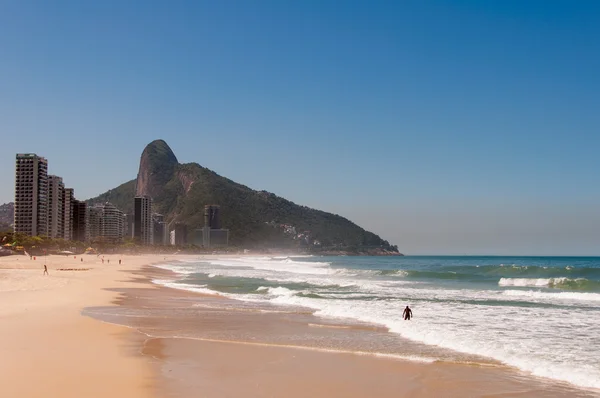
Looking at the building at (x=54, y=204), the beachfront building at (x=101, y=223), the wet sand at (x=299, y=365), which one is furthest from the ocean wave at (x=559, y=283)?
the beachfront building at (x=101, y=223)

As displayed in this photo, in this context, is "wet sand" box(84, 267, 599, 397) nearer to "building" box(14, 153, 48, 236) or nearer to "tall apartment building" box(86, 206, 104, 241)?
"building" box(14, 153, 48, 236)

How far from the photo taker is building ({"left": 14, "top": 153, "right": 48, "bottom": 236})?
132750 millimetres

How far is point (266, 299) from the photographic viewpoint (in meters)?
25.6

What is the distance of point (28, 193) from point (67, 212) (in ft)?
74.3

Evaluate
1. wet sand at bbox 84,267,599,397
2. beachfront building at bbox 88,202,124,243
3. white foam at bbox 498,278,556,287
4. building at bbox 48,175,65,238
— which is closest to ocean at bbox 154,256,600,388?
wet sand at bbox 84,267,599,397

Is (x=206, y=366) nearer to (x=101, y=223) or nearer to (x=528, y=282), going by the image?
(x=528, y=282)

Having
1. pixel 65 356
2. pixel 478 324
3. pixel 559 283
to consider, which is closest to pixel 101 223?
pixel 559 283

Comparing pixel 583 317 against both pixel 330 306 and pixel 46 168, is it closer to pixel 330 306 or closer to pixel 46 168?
pixel 330 306

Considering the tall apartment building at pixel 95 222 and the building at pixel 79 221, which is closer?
the building at pixel 79 221

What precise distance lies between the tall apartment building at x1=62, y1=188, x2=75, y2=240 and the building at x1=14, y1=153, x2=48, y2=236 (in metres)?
16.4

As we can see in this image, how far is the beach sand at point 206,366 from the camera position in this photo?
859 cm

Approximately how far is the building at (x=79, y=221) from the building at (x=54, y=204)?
826 inches

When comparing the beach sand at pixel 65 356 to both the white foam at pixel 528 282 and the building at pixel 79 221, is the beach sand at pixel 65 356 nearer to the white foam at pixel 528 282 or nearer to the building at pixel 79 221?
the white foam at pixel 528 282

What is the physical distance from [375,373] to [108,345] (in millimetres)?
6118
